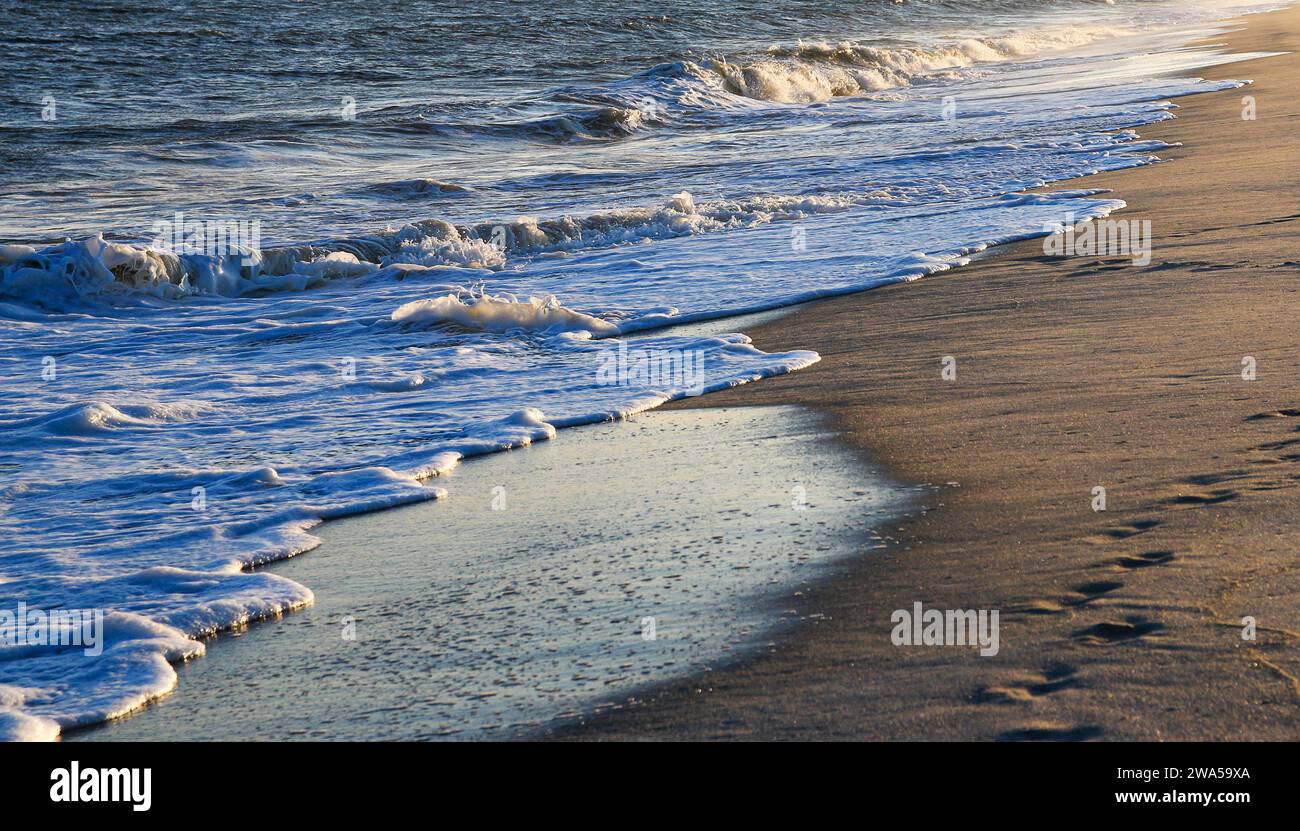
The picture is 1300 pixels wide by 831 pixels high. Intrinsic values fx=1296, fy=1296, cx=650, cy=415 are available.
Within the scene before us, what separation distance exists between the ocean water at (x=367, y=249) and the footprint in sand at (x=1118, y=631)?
7.50 ft

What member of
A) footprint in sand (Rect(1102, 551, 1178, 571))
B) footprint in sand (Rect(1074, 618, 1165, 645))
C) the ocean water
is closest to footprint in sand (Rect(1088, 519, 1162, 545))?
footprint in sand (Rect(1102, 551, 1178, 571))

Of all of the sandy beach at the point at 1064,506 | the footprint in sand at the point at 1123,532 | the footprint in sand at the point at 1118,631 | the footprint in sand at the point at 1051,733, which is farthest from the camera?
the footprint in sand at the point at 1123,532

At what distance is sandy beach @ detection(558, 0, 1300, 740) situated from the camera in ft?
9.37

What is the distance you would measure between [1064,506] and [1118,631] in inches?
38.4

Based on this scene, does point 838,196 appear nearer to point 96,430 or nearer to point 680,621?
point 96,430

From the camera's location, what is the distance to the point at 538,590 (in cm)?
384

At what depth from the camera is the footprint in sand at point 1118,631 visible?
3.07 metres

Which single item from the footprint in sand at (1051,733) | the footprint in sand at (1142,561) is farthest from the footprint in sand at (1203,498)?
the footprint in sand at (1051,733)

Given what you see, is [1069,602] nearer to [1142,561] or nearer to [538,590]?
[1142,561]

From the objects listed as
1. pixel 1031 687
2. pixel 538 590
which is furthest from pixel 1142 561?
pixel 538 590

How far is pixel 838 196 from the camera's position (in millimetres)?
12031

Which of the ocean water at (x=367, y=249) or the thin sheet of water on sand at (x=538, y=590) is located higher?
the ocean water at (x=367, y=249)

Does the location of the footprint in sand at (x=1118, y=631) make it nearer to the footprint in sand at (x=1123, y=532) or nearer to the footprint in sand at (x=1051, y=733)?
the footprint in sand at (x=1051, y=733)

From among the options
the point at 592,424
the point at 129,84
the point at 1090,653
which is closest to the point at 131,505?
the point at 592,424
